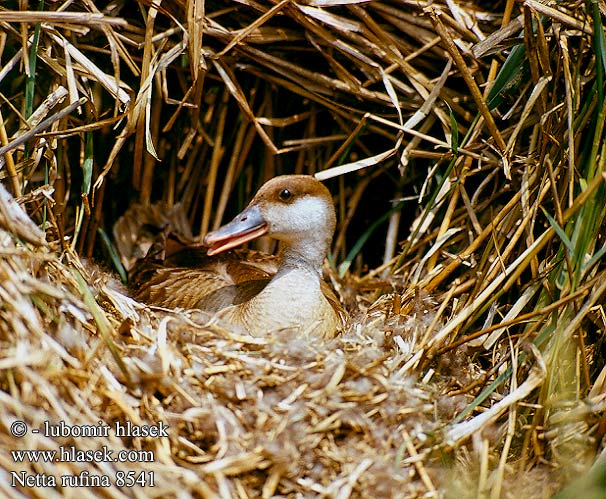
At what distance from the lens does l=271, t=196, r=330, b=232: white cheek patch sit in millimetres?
2359

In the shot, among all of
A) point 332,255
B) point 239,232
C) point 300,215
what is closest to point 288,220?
point 300,215

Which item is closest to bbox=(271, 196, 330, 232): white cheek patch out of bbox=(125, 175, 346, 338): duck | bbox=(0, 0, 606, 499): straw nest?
bbox=(125, 175, 346, 338): duck

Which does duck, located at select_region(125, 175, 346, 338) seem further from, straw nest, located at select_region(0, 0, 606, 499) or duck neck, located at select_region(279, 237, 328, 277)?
straw nest, located at select_region(0, 0, 606, 499)

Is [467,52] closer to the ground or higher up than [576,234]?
higher up

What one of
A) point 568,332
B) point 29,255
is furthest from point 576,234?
point 29,255

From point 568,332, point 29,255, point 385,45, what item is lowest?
point 568,332

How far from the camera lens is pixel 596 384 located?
6.32 ft

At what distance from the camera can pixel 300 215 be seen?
238cm

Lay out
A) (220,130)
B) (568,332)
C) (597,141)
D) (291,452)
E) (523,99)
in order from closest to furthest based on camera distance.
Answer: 1. (291,452)
2. (568,332)
3. (597,141)
4. (523,99)
5. (220,130)

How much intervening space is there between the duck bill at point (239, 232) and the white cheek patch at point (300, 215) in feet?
0.16

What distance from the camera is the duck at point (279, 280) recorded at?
230 cm

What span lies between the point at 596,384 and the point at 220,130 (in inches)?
65.5

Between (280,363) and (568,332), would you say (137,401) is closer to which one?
(280,363)

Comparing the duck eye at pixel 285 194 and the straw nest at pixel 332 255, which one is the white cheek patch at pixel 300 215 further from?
the straw nest at pixel 332 255
